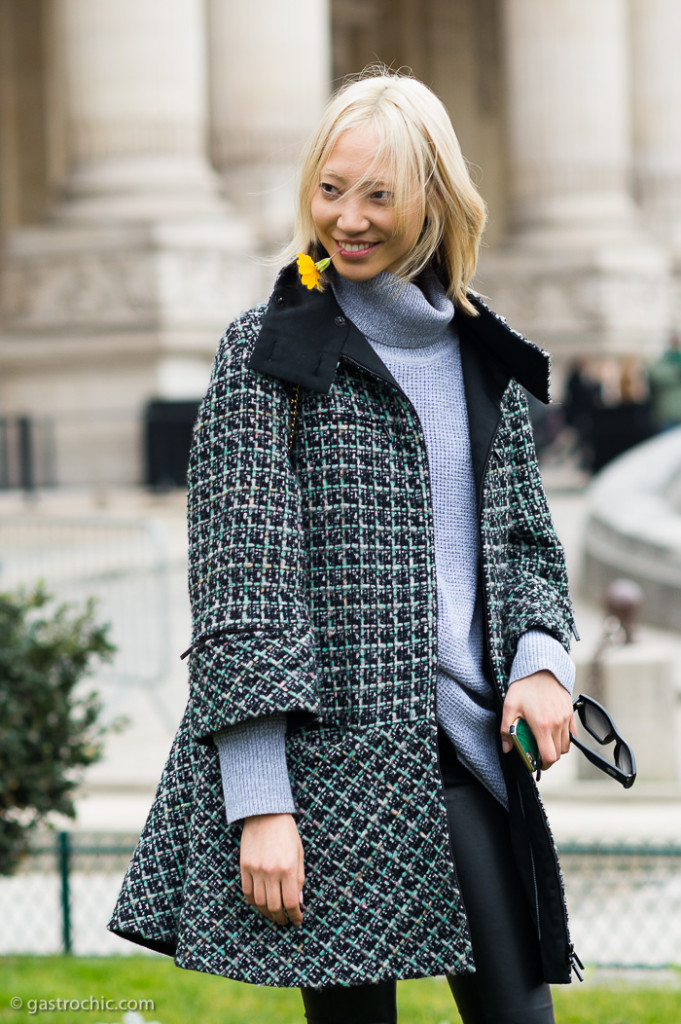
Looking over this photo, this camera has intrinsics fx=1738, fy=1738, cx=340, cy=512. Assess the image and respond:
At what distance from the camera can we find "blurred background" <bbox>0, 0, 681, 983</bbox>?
25.3ft

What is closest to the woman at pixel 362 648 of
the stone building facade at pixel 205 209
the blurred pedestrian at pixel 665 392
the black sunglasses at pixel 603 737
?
the black sunglasses at pixel 603 737

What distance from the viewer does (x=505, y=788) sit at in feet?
9.15

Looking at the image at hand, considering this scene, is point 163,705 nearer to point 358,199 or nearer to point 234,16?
point 358,199

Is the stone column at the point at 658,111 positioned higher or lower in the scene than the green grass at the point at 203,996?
higher

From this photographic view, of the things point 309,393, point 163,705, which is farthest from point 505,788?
point 163,705

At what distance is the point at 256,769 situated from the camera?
2568mm

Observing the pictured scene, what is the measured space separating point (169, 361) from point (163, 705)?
480 inches

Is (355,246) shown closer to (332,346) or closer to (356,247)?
(356,247)

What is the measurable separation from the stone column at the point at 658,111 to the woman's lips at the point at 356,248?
27226 millimetres

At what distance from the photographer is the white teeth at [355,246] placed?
2.81 metres

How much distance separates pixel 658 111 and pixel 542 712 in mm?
28384

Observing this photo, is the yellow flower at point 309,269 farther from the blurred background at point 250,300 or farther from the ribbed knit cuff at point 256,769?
the blurred background at point 250,300

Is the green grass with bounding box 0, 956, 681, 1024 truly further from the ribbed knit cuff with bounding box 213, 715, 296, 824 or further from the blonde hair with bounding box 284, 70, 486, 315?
the blonde hair with bounding box 284, 70, 486, 315

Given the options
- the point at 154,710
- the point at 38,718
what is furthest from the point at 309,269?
the point at 154,710
